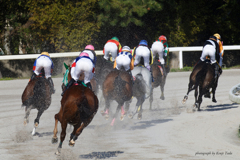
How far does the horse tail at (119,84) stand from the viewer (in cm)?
1152

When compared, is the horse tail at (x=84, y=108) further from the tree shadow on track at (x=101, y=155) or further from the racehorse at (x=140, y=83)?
the racehorse at (x=140, y=83)

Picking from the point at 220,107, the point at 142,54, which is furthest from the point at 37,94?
the point at 220,107

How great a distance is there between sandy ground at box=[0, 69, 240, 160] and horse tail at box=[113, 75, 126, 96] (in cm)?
86

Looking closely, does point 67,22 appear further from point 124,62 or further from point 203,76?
point 124,62

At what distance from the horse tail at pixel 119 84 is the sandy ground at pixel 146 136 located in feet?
2.84

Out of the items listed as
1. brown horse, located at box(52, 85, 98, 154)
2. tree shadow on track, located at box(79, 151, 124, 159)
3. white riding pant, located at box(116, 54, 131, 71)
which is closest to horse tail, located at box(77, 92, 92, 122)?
brown horse, located at box(52, 85, 98, 154)

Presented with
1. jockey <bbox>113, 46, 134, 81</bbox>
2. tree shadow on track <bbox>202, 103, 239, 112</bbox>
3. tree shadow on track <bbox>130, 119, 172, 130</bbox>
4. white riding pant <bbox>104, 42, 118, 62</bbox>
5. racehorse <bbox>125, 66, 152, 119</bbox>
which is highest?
white riding pant <bbox>104, 42, 118, 62</bbox>

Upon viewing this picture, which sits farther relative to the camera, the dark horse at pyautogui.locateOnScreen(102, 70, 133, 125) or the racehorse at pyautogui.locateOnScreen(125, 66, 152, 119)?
the racehorse at pyautogui.locateOnScreen(125, 66, 152, 119)

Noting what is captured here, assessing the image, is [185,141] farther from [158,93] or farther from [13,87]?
[13,87]

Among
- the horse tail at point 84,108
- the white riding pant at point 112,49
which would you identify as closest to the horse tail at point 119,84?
the white riding pant at point 112,49

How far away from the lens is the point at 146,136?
34.3 ft

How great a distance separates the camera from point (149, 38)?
31.8 m

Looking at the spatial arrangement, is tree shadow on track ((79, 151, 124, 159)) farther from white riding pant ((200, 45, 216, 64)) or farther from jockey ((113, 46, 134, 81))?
white riding pant ((200, 45, 216, 64))

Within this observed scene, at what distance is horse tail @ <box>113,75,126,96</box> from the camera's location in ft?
37.8
